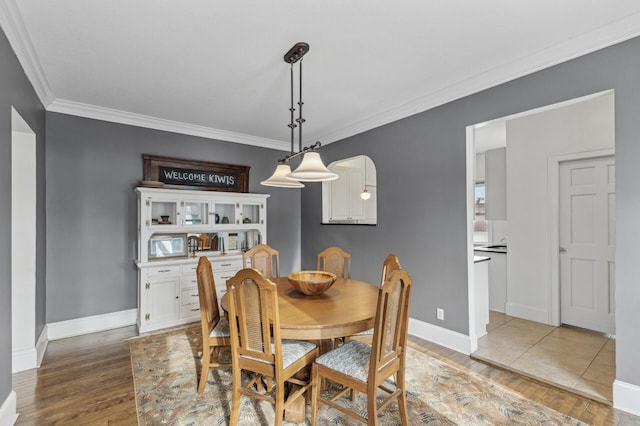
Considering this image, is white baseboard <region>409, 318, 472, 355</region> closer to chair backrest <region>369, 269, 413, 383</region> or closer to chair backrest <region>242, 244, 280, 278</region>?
chair backrest <region>369, 269, 413, 383</region>

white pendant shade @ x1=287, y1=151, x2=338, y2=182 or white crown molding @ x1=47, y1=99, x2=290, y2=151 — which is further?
white crown molding @ x1=47, y1=99, x2=290, y2=151

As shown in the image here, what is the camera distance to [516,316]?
410cm

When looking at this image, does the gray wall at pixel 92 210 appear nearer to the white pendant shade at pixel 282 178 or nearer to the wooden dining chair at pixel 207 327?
the wooden dining chair at pixel 207 327

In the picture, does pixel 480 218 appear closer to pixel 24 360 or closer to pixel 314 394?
pixel 314 394

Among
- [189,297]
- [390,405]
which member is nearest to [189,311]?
[189,297]

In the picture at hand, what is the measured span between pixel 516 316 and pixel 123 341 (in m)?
4.77

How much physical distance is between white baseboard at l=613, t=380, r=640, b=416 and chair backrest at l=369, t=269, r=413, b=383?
1.56 metres

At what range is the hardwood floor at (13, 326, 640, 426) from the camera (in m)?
2.09

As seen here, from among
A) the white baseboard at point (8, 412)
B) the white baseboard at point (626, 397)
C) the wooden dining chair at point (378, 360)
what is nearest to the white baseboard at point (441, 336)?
the white baseboard at point (626, 397)

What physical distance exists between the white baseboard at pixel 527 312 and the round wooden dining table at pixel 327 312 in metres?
2.66

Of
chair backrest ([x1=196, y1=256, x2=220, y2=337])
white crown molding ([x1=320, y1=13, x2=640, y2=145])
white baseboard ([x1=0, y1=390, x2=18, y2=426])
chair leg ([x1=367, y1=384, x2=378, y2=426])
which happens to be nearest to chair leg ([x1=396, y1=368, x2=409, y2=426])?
chair leg ([x1=367, y1=384, x2=378, y2=426])

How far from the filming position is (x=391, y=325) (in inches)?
73.1

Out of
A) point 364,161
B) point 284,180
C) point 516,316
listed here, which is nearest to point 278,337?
point 284,180

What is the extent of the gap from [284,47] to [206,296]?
1.99 metres
